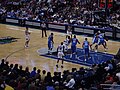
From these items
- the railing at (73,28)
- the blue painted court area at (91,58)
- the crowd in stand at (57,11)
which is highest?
the crowd in stand at (57,11)

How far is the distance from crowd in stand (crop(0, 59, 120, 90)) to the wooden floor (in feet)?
18.0

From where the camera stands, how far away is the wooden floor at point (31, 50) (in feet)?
77.5

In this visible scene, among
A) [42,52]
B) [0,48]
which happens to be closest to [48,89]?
[42,52]

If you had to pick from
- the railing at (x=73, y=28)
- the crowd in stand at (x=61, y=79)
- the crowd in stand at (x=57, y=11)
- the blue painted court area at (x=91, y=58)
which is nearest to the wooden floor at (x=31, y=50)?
the blue painted court area at (x=91, y=58)

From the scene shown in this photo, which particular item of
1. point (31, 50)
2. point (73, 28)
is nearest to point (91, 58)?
point (31, 50)

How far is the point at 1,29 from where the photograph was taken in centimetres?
3741

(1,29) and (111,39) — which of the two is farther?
(1,29)

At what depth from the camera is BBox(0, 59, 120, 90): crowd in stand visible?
1430 cm

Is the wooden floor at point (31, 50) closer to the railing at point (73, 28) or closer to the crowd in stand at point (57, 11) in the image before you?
the railing at point (73, 28)

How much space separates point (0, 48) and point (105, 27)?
10.5 meters

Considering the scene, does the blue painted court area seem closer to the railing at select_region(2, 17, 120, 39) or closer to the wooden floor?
the wooden floor

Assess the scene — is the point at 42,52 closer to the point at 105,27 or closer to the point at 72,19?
the point at 105,27

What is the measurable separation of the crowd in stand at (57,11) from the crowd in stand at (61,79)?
1859cm

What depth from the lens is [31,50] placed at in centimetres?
2789
